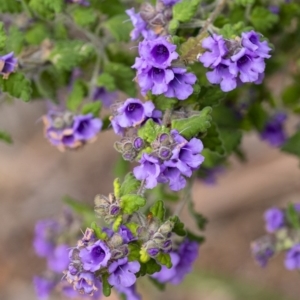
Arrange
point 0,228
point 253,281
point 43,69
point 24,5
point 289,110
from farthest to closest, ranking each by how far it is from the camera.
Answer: point 0,228, point 253,281, point 289,110, point 43,69, point 24,5

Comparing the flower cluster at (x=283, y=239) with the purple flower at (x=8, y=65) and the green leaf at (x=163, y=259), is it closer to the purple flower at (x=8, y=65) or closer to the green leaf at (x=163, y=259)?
the green leaf at (x=163, y=259)

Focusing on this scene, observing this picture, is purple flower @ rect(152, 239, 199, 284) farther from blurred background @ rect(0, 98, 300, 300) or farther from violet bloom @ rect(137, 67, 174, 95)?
blurred background @ rect(0, 98, 300, 300)

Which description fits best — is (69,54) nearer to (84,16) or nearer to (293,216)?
(84,16)

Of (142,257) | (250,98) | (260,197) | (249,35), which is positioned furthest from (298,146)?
(260,197)

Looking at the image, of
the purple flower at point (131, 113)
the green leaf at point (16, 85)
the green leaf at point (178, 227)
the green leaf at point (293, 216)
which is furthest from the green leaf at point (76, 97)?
the green leaf at point (293, 216)

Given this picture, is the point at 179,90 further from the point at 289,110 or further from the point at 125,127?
the point at 289,110
